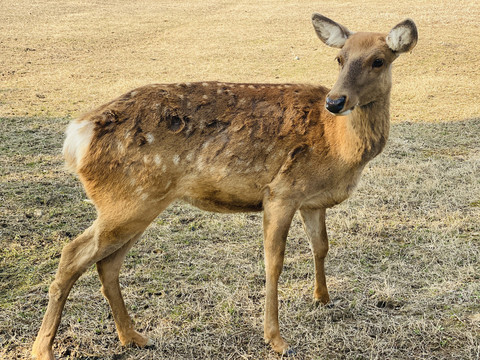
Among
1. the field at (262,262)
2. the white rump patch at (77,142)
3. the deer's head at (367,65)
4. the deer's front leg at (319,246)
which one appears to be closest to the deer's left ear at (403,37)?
the deer's head at (367,65)

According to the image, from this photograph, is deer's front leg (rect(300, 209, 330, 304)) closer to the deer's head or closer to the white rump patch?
the deer's head

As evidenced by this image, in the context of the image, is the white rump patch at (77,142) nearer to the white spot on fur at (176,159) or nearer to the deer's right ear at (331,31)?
the white spot on fur at (176,159)

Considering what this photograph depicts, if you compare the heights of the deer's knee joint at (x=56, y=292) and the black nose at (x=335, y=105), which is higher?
the black nose at (x=335, y=105)

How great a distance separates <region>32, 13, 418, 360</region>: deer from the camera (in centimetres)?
390

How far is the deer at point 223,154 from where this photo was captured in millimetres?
3896

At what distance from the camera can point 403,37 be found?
3920 mm

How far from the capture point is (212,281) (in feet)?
16.5

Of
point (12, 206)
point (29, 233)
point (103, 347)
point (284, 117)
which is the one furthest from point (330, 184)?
point (12, 206)

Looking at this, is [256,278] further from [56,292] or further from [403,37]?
[403,37]

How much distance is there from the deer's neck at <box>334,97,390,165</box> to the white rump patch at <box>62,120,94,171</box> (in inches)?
76.5

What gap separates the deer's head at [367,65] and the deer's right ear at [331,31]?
19 centimetres

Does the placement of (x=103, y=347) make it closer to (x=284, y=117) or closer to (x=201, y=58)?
(x=284, y=117)

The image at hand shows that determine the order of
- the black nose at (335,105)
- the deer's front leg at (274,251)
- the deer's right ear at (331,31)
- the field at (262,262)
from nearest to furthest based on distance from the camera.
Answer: the black nose at (335,105) → the deer's front leg at (274,251) → the field at (262,262) → the deer's right ear at (331,31)

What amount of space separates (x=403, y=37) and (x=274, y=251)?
1.88 meters
